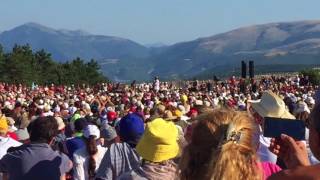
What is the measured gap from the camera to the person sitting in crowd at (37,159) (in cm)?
612

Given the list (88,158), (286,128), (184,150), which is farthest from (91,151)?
(286,128)

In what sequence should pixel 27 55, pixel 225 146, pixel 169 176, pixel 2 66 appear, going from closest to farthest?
pixel 225 146 → pixel 169 176 → pixel 2 66 → pixel 27 55

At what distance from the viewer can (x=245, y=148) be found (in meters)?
3.26

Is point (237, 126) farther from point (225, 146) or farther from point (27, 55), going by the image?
point (27, 55)

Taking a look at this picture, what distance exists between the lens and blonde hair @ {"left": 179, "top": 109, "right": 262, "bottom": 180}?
319 centimetres

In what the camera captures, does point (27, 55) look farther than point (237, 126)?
Yes

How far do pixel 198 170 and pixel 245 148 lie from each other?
0.23m

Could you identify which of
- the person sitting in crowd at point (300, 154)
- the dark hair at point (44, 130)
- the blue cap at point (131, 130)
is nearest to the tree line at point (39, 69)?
the dark hair at point (44, 130)

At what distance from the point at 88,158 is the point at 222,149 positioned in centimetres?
422

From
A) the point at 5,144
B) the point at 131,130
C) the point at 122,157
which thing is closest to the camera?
the point at 122,157

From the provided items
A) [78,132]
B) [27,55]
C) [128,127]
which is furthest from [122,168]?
[27,55]

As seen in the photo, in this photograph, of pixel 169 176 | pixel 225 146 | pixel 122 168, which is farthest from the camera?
pixel 122 168

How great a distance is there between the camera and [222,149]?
10.5 ft

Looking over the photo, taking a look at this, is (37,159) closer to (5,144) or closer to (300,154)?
(5,144)
